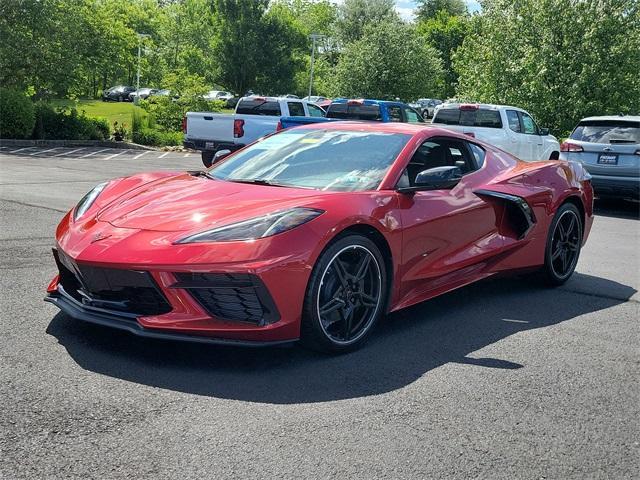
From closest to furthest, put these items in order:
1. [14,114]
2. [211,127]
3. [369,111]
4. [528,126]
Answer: [528,126] < [369,111] < [211,127] < [14,114]

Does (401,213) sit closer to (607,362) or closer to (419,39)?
(607,362)

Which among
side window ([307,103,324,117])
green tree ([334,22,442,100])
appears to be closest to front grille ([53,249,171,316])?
side window ([307,103,324,117])

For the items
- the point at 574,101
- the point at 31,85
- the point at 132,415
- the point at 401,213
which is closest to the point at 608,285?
the point at 401,213

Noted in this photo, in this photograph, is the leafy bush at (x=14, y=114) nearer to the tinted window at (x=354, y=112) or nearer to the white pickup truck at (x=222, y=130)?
the white pickup truck at (x=222, y=130)

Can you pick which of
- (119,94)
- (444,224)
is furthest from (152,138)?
(119,94)

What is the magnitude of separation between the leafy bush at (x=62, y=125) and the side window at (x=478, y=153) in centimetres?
2026

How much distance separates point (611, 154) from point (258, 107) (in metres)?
9.67

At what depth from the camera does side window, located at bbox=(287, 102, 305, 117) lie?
1966 cm

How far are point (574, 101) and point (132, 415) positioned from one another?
23446mm

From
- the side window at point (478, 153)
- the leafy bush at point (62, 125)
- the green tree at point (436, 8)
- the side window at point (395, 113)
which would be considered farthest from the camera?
the green tree at point (436, 8)

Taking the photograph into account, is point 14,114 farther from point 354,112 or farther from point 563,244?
point 563,244

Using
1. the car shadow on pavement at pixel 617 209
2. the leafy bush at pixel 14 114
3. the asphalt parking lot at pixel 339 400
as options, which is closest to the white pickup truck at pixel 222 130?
the leafy bush at pixel 14 114

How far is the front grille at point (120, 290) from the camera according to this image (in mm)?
3969

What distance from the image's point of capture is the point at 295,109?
786 inches
